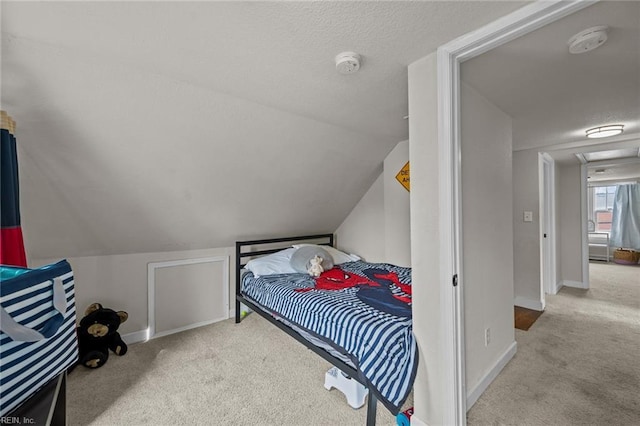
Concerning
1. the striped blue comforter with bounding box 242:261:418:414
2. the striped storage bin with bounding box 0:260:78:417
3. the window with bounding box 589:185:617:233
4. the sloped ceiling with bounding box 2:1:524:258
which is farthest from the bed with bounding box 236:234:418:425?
the window with bounding box 589:185:617:233

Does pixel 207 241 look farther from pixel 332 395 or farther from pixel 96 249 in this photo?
pixel 332 395

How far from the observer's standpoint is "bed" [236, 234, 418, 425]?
149 cm

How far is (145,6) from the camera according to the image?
1102 millimetres

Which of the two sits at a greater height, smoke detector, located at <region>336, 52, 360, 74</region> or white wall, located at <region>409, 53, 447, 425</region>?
smoke detector, located at <region>336, 52, 360, 74</region>

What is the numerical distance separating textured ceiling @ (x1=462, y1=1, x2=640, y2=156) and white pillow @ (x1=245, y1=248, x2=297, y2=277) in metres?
2.34

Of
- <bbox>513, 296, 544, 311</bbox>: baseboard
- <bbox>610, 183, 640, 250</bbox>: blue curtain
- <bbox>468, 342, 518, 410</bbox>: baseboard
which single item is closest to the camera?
<bbox>468, 342, 518, 410</bbox>: baseboard

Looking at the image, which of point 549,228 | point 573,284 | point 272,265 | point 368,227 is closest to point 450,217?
point 272,265

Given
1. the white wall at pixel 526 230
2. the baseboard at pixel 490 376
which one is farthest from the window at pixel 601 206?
the baseboard at pixel 490 376

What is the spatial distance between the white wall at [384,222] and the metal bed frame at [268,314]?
382mm

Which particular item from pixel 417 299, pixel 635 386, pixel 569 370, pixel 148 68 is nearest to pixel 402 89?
pixel 417 299

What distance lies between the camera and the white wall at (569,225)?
426cm

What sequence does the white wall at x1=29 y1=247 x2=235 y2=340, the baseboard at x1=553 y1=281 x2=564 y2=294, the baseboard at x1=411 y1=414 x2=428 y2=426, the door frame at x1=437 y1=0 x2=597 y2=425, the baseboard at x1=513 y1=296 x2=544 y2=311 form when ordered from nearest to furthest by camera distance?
the door frame at x1=437 y1=0 x2=597 y2=425
the baseboard at x1=411 y1=414 x2=428 y2=426
the white wall at x1=29 y1=247 x2=235 y2=340
the baseboard at x1=513 y1=296 x2=544 y2=311
the baseboard at x1=553 y1=281 x2=564 y2=294

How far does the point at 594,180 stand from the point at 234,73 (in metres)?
8.20

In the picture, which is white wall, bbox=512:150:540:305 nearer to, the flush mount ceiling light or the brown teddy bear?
the flush mount ceiling light
